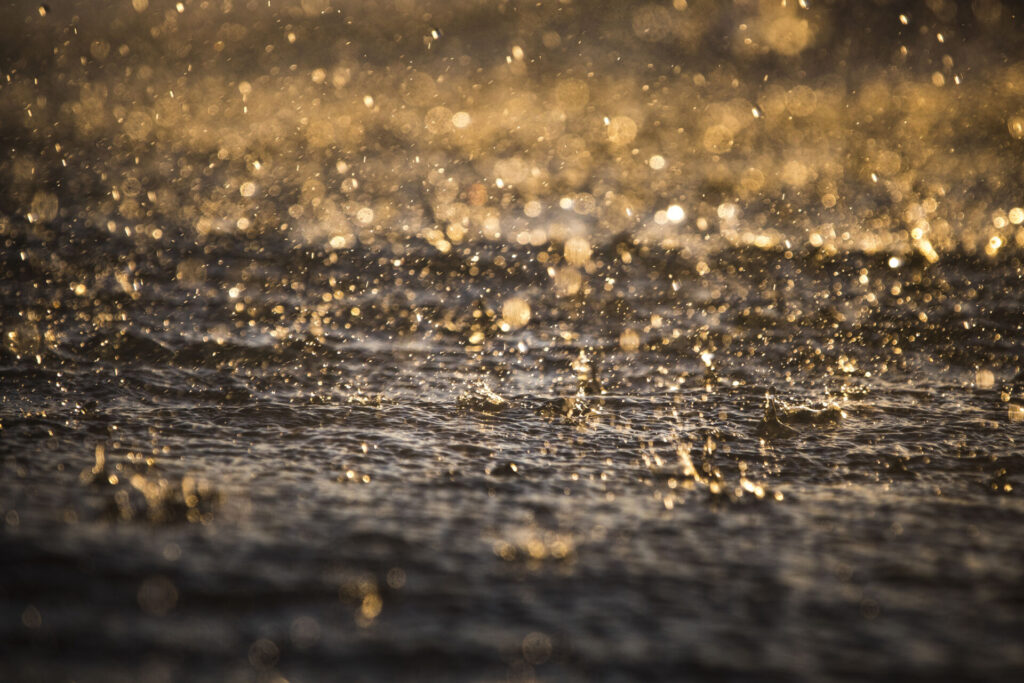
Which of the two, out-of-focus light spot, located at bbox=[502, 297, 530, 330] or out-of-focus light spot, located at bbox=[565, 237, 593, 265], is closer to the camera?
out-of-focus light spot, located at bbox=[502, 297, 530, 330]

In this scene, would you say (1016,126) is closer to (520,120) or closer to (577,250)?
(520,120)

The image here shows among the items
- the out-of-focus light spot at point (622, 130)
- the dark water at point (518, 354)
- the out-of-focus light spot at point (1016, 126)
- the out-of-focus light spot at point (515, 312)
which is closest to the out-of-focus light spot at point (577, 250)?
the dark water at point (518, 354)

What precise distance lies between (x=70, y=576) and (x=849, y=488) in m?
1.39

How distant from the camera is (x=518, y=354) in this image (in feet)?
8.59

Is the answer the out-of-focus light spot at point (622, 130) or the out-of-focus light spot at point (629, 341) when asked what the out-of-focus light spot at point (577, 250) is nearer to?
the out-of-focus light spot at point (629, 341)

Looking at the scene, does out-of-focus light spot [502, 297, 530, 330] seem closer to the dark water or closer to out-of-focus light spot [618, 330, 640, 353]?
the dark water

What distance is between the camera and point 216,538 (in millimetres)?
1515

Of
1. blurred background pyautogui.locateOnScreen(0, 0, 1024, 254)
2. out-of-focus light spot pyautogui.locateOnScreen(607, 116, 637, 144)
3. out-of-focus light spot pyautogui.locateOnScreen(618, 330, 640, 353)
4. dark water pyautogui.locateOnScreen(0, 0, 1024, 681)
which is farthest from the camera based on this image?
out-of-focus light spot pyautogui.locateOnScreen(607, 116, 637, 144)

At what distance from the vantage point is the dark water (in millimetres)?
1319

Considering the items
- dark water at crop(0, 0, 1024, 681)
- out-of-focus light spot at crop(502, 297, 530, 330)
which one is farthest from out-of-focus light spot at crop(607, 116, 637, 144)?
out-of-focus light spot at crop(502, 297, 530, 330)

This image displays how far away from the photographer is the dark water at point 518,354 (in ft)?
4.33

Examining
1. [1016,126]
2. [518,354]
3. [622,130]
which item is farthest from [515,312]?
[1016,126]

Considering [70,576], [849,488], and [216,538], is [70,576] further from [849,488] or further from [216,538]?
[849,488]

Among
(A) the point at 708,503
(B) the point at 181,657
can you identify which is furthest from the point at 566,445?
(B) the point at 181,657
